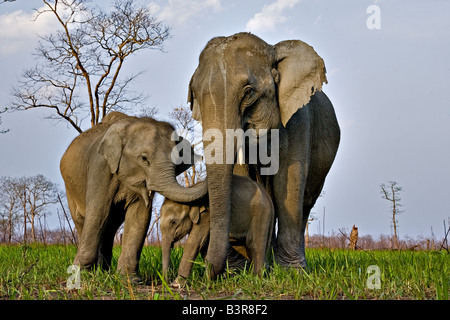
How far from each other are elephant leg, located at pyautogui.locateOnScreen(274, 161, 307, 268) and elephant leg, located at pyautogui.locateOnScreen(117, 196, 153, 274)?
66.4 inches

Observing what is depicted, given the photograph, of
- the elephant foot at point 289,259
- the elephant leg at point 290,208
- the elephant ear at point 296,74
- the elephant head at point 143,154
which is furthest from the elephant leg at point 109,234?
the elephant ear at point 296,74

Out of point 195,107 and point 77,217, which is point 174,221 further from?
point 77,217

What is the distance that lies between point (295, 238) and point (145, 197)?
80.4 inches

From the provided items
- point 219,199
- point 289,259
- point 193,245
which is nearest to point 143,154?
point 219,199

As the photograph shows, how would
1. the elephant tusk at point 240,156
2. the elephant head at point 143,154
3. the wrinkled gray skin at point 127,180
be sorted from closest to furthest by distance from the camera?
the elephant tusk at point 240,156 → the elephant head at point 143,154 → the wrinkled gray skin at point 127,180

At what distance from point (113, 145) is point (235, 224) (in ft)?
5.77

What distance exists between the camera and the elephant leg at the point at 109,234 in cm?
725

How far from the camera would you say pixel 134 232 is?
6.93 meters

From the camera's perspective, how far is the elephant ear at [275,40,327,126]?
6.94 metres

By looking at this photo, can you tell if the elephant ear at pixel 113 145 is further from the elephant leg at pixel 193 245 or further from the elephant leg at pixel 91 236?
the elephant leg at pixel 193 245

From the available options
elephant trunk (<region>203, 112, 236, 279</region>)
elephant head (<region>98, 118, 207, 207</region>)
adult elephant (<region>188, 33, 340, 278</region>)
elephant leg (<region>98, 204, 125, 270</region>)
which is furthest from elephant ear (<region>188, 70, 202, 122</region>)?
elephant leg (<region>98, 204, 125, 270</region>)

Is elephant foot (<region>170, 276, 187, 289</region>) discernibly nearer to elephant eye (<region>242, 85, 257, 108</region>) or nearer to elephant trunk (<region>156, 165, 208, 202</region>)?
elephant trunk (<region>156, 165, 208, 202</region>)

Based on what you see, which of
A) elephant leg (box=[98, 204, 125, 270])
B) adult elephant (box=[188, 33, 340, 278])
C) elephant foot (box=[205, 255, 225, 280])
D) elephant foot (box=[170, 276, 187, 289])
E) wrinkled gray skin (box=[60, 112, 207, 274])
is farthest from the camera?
elephant leg (box=[98, 204, 125, 270])
